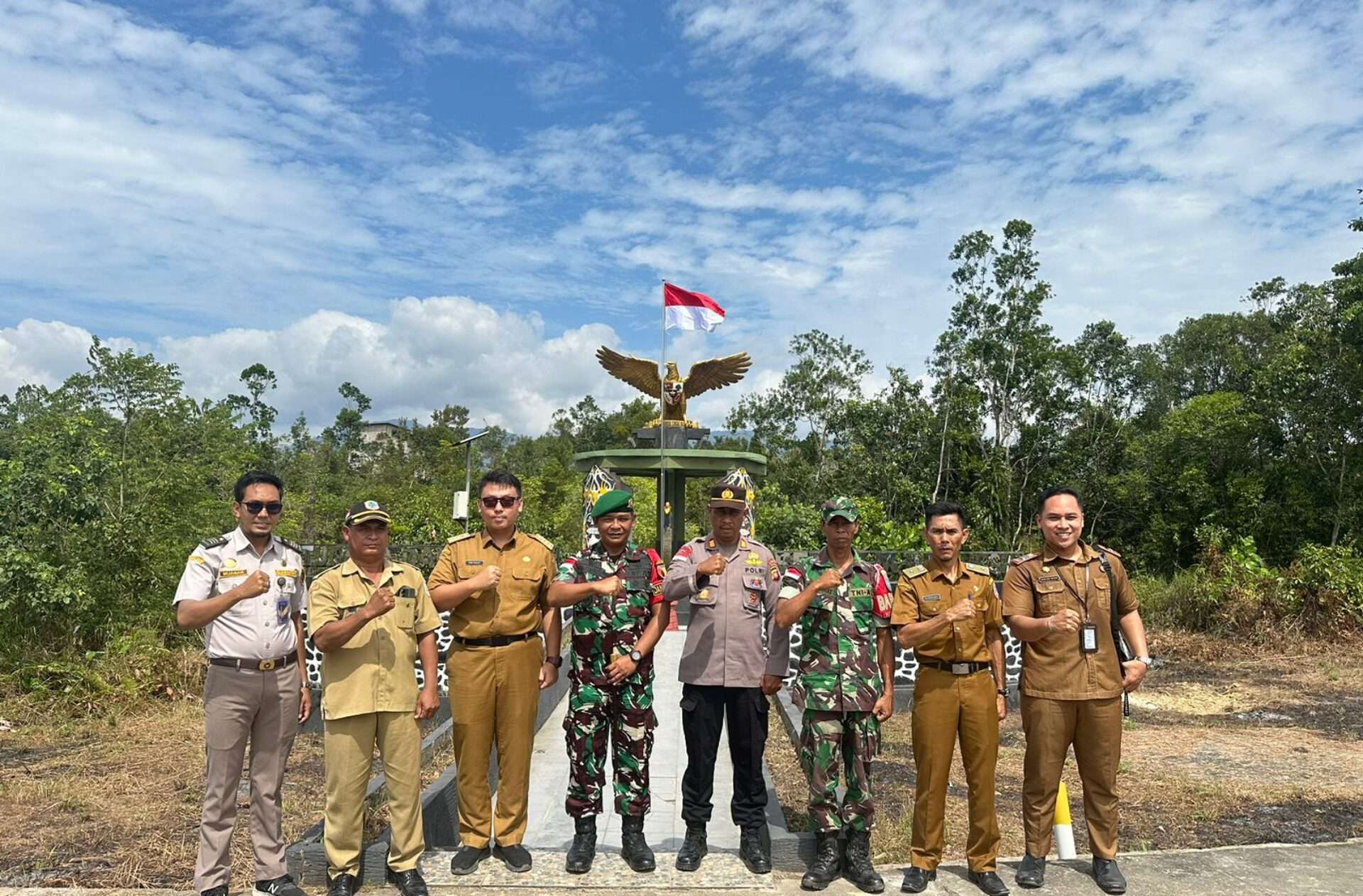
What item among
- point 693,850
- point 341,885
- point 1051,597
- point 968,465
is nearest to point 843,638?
point 1051,597

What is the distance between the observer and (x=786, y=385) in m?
34.3

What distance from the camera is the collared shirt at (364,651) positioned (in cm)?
366

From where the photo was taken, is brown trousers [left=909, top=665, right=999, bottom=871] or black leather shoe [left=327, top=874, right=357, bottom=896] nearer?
black leather shoe [left=327, top=874, right=357, bottom=896]

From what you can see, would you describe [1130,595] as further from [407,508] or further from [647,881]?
[407,508]

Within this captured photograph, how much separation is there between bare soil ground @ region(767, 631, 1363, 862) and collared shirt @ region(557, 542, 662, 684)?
5.33ft

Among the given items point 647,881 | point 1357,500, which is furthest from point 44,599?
point 1357,500

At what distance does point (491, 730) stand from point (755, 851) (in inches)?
49.0

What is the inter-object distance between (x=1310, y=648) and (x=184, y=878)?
12.1 metres

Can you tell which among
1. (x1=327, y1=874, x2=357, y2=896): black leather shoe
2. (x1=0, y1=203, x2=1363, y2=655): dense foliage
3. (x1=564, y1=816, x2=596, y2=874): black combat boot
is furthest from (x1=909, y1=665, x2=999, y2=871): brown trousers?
(x1=0, y1=203, x2=1363, y2=655): dense foliage

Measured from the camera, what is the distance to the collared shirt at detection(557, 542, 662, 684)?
3.96 metres

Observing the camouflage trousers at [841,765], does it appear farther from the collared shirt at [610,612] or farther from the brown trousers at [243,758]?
the brown trousers at [243,758]

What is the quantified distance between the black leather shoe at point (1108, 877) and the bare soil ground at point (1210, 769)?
2.21 feet

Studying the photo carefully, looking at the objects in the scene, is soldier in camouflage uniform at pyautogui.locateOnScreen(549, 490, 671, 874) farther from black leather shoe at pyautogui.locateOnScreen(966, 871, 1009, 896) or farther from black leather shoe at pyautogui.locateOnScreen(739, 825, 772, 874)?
black leather shoe at pyautogui.locateOnScreen(966, 871, 1009, 896)

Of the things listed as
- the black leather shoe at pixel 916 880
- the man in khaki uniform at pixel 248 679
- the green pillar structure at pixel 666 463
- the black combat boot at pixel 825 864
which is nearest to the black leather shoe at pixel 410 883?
the man in khaki uniform at pixel 248 679
